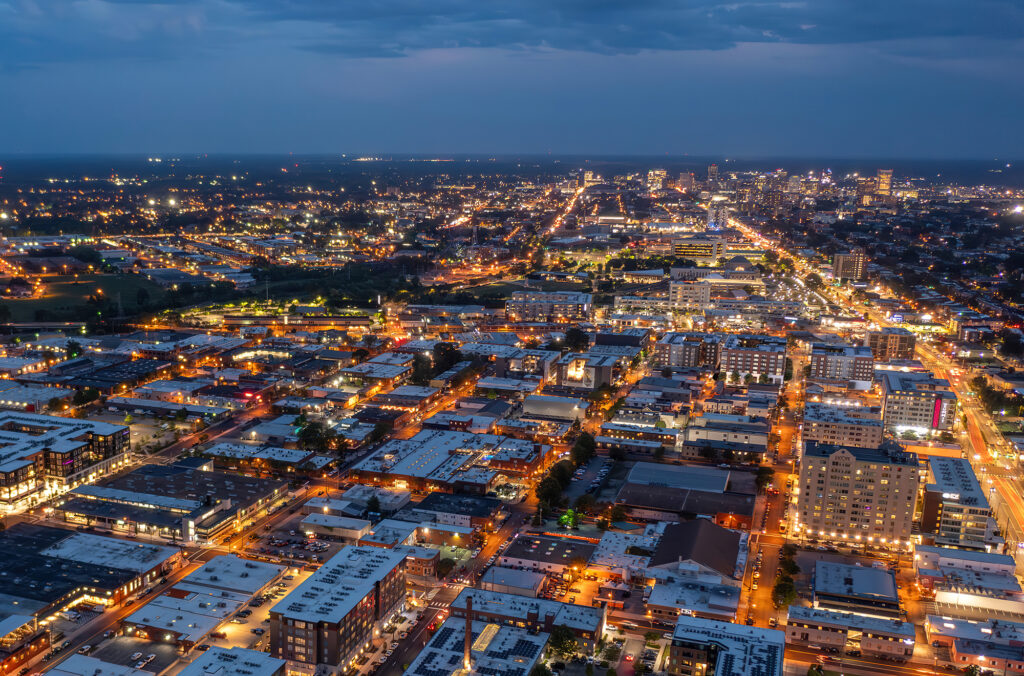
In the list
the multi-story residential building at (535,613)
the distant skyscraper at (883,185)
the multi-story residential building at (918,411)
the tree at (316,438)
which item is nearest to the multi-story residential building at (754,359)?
the multi-story residential building at (918,411)

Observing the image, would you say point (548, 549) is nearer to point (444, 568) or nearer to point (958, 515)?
point (444, 568)

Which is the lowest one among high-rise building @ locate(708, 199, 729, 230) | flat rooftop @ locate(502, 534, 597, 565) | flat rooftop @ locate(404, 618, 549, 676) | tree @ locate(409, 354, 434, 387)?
flat rooftop @ locate(404, 618, 549, 676)

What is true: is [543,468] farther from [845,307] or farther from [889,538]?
[845,307]

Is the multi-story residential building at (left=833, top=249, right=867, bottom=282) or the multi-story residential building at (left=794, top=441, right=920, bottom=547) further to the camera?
the multi-story residential building at (left=833, top=249, right=867, bottom=282)

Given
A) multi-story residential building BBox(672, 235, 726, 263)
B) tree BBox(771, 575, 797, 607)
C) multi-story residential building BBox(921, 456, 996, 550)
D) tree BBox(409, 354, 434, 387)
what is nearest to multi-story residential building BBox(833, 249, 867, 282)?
multi-story residential building BBox(672, 235, 726, 263)

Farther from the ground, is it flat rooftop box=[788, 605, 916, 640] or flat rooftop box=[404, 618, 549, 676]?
flat rooftop box=[788, 605, 916, 640]

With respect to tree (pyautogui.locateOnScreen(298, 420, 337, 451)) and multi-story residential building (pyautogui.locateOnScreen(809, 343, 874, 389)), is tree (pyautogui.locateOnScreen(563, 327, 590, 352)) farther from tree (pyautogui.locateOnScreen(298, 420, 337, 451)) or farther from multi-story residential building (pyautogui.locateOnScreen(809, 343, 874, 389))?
tree (pyautogui.locateOnScreen(298, 420, 337, 451))
